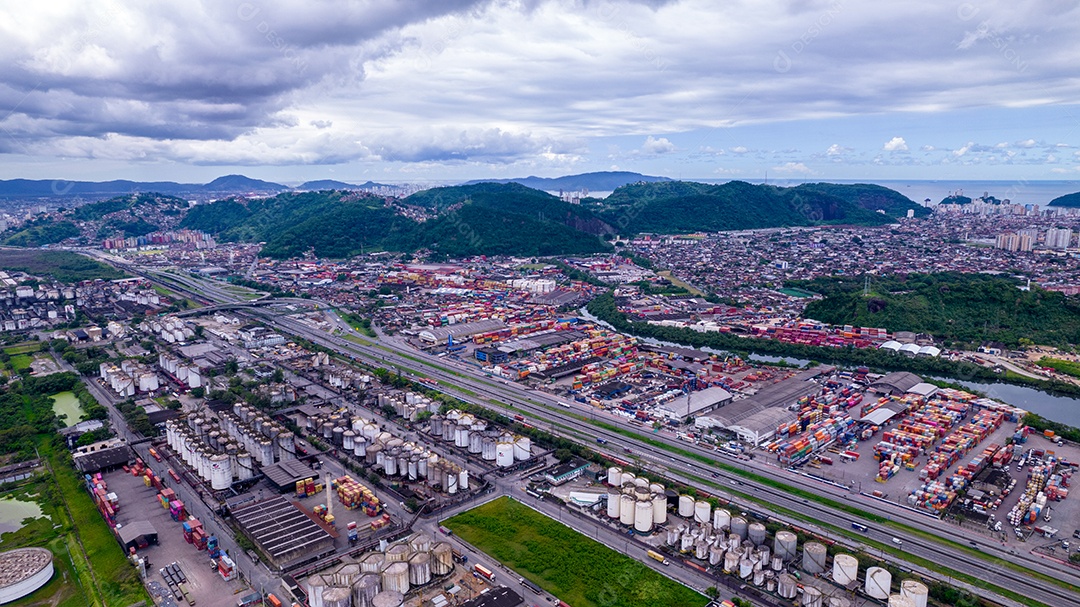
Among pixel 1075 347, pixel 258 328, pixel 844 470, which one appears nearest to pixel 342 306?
pixel 258 328

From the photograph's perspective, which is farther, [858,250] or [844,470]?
[858,250]

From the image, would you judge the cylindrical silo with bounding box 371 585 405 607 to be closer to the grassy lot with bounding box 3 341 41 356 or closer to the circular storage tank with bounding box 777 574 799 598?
the circular storage tank with bounding box 777 574 799 598

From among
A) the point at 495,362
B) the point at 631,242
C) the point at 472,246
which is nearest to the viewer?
the point at 495,362

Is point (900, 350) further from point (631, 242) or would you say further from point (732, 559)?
A: point (631, 242)

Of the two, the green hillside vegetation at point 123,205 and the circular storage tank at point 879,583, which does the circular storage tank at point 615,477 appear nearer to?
the circular storage tank at point 879,583

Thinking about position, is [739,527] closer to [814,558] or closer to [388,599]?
[814,558]

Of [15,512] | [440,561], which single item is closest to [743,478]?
[440,561]

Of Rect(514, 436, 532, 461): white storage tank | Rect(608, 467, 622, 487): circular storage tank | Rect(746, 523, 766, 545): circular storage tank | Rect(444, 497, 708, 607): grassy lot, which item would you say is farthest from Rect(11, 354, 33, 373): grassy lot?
Rect(746, 523, 766, 545): circular storage tank
